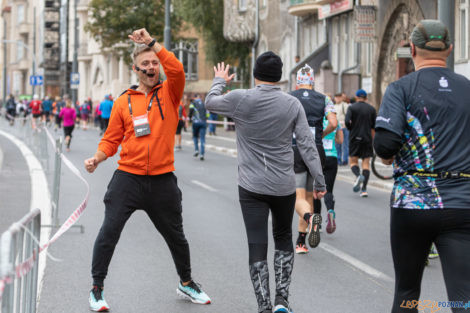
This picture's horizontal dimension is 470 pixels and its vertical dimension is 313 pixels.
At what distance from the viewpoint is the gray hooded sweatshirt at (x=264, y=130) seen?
19.0 feet

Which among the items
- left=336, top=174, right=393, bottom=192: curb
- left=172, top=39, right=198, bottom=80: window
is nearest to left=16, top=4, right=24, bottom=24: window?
left=172, top=39, right=198, bottom=80: window

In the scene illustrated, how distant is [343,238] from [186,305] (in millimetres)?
3856

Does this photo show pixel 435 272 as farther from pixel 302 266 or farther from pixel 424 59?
pixel 424 59

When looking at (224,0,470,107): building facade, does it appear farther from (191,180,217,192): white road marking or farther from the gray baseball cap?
the gray baseball cap

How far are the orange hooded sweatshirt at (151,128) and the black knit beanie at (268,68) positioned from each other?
54 centimetres

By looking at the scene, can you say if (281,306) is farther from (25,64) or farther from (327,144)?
(25,64)

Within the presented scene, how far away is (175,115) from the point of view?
6.11 m

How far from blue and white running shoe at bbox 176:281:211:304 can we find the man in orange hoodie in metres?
0.60

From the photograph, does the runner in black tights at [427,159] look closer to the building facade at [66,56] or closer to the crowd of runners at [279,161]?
the crowd of runners at [279,161]

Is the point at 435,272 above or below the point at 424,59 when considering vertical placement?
below

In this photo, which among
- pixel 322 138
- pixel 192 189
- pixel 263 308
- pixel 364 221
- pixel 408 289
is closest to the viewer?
pixel 408 289

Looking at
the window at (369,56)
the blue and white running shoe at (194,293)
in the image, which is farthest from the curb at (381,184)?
the window at (369,56)

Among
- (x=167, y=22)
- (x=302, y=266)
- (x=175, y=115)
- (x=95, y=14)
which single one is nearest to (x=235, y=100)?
(x=175, y=115)

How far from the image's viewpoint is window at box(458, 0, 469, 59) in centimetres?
2256
